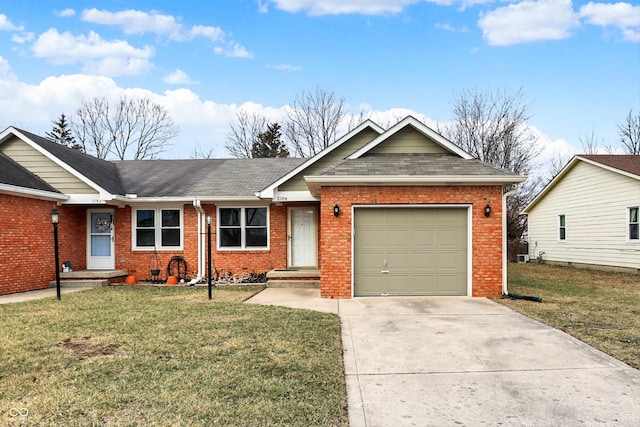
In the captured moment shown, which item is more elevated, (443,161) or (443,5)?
(443,5)

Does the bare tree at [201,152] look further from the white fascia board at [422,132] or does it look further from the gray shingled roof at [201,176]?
the white fascia board at [422,132]

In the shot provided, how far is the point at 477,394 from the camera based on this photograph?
14.1ft

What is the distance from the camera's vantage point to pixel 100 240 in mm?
14617

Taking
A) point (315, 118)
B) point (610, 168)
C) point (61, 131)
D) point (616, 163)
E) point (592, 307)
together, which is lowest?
point (592, 307)

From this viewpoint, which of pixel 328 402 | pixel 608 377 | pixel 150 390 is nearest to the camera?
pixel 328 402

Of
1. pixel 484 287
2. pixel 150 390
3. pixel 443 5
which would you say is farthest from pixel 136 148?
pixel 150 390

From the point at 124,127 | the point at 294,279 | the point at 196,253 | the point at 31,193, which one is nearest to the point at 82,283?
the point at 31,193

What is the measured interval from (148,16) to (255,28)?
4.36 metres

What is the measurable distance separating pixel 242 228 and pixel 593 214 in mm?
14912

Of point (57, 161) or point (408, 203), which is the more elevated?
point (57, 161)

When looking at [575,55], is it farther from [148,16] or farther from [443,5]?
[148,16]

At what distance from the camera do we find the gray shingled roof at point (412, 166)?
396 inches

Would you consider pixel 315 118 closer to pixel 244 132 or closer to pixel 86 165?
pixel 244 132

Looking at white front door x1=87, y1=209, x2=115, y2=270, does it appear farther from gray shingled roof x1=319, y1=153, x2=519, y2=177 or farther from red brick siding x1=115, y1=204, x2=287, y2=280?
gray shingled roof x1=319, y1=153, x2=519, y2=177
